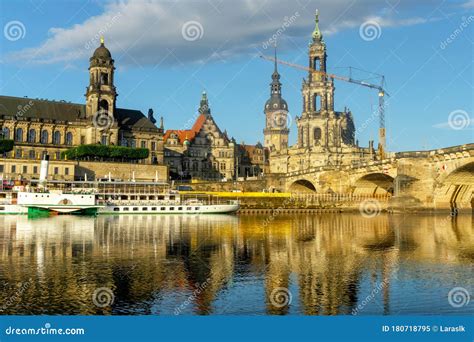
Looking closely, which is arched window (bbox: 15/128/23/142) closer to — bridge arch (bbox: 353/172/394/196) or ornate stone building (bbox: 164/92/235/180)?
ornate stone building (bbox: 164/92/235/180)

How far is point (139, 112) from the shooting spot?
10481 centimetres

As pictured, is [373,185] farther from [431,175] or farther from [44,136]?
[44,136]

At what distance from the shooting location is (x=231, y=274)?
70.2 feet

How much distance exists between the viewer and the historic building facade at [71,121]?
89375 millimetres

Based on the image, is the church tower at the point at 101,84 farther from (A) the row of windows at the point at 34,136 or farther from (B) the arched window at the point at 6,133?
(B) the arched window at the point at 6,133

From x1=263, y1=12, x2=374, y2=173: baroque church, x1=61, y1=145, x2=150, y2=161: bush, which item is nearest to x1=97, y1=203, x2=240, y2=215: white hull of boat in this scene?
x1=61, y1=145, x2=150, y2=161: bush

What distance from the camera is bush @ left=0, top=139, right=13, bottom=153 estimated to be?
267ft

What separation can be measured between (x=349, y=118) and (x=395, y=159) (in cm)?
8526

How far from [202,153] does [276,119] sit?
60.1 m

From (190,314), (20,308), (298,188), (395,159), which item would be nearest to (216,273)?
(190,314)

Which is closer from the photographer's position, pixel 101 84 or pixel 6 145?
pixel 6 145

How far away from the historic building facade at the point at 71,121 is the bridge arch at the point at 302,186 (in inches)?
971

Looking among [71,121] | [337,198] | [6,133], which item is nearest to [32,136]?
[6,133]

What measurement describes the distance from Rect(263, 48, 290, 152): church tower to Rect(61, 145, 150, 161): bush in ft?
286
